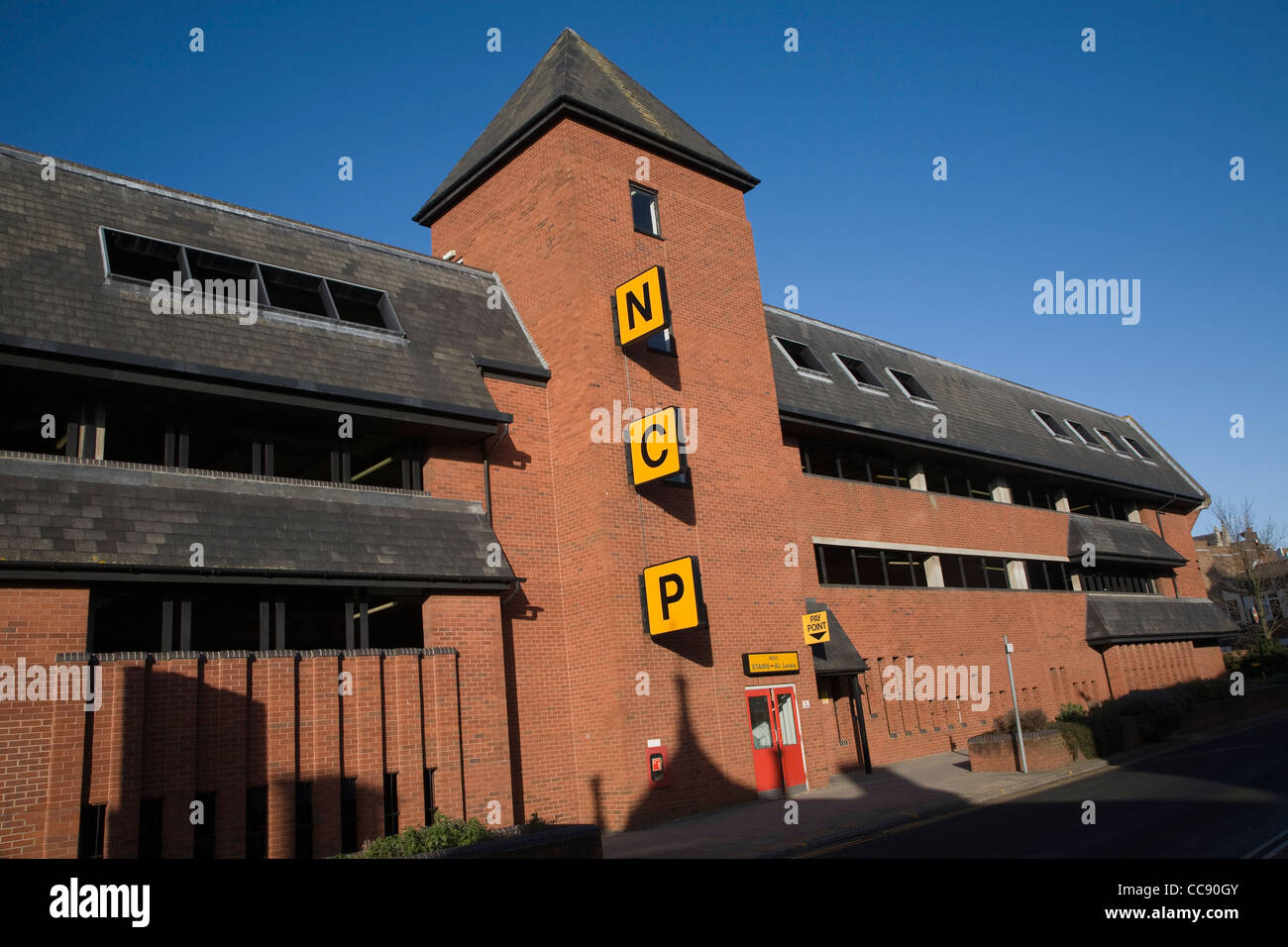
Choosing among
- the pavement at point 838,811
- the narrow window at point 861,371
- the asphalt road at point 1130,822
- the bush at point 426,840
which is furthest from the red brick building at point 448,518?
the asphalt road at point 1130,822

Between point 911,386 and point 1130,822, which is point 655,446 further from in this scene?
point 911,386

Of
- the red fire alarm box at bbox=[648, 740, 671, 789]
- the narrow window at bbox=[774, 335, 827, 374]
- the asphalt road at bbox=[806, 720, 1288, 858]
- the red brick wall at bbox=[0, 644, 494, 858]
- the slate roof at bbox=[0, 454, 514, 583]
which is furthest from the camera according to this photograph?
the narrow window at bbox=[774, 335, 827, 374]

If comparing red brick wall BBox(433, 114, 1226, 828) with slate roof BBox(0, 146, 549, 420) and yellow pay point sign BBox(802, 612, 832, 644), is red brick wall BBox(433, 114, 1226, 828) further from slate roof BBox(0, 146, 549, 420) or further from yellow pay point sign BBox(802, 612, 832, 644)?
slate roof BBox(0, 146, 549, 420)

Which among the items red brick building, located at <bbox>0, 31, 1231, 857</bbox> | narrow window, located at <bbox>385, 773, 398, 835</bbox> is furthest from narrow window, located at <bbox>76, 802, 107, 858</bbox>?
narrow window, located at <bbox>385, 773, 398, 835</bbox>

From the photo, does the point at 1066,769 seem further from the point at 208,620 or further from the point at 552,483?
the point at 208,620

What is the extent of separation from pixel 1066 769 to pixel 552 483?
11803mm

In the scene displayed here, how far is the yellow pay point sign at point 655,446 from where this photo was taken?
17.1 m

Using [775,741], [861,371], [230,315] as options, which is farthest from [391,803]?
[861,371]

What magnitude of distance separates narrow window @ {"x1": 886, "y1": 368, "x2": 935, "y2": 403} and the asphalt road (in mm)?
14453

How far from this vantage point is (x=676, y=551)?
18.1 m

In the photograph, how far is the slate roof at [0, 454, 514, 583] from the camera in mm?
11766

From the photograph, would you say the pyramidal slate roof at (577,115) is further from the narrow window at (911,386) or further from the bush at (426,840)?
the bush at (426,840)

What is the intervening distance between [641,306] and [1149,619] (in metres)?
26.7
